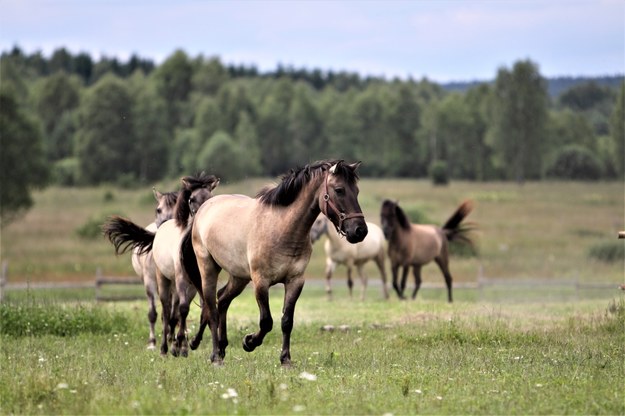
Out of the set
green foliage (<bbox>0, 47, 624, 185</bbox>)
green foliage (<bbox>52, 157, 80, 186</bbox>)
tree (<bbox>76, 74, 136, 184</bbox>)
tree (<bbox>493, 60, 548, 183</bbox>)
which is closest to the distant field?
tree (<bbox>76, 74, 136, 184</bbox>)

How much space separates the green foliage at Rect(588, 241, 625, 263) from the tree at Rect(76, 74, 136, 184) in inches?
2112

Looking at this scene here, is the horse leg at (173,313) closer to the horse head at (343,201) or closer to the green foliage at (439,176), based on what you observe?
the horse head at (343,201)

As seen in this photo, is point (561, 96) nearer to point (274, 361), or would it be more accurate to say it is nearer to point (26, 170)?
point (26, 170)

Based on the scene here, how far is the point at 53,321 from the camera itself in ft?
Result: 55.6

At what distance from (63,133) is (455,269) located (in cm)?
7605

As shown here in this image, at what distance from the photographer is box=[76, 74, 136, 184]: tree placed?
9031 cm

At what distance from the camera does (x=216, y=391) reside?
8.85 metres

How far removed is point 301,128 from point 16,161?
69.1 m

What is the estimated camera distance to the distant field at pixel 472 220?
42281 millimetres

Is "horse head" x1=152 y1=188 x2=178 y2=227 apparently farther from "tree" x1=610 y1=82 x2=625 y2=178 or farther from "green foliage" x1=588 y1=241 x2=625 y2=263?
"tree" x1=610 y1=82 x2=625 y2=178

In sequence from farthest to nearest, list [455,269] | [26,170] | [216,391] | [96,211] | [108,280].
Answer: [96,211]
[26,170]
[455,269]
[108,280]
[216,391]

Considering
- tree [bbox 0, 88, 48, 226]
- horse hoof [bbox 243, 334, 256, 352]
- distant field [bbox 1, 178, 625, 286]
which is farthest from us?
tree [bbox 0, 88, 48, 226]

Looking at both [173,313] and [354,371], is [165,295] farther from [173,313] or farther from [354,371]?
[354,371]

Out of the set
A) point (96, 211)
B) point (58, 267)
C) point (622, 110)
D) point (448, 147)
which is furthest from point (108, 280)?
point (448, 147)
